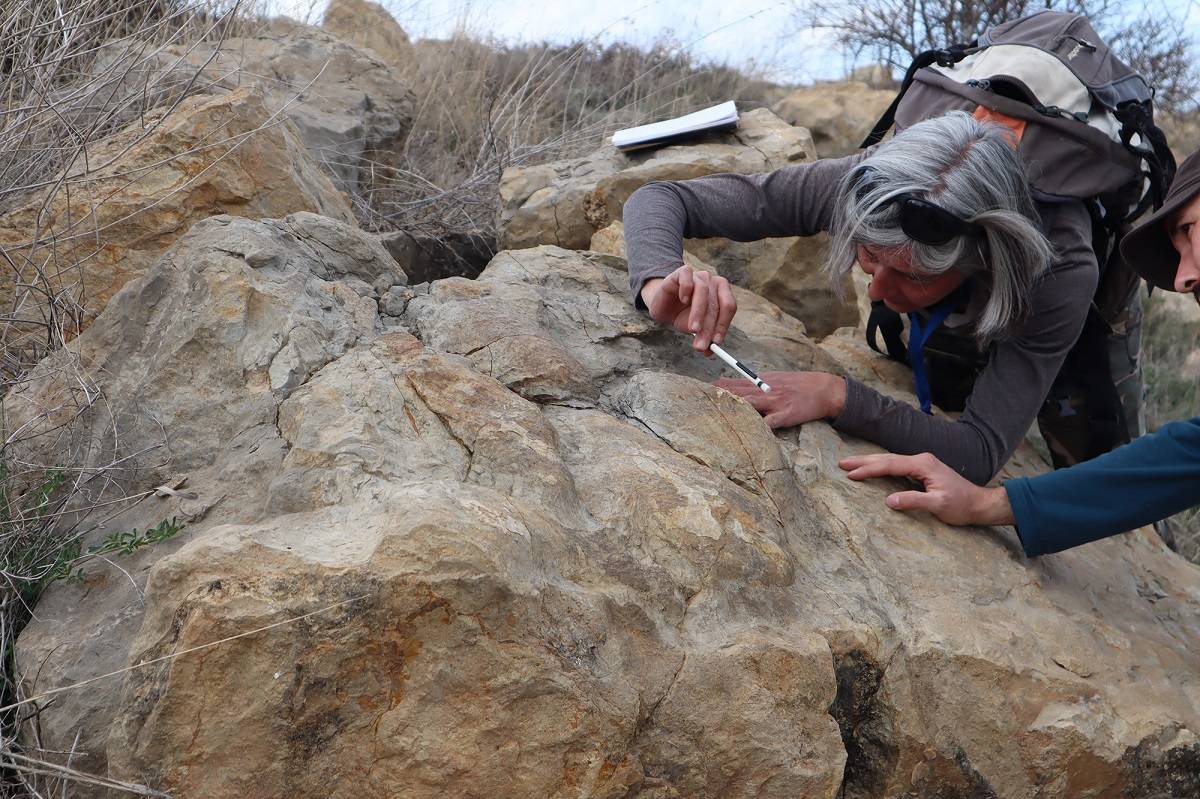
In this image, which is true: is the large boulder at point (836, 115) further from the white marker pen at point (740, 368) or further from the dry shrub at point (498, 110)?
the white marker pen at point (740, 368)

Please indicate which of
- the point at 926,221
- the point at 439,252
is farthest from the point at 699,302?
the point at 439,252

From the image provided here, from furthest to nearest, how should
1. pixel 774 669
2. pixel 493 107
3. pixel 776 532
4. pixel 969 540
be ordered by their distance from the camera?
pixel 493 107 < pixel 969 540 < pixel 776 532 < pixel 774 669

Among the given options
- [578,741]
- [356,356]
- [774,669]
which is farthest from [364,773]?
[356,356]

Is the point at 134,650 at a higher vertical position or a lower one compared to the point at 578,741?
higher

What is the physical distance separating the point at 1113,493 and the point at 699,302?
37.4 inches

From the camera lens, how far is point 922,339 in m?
2.71

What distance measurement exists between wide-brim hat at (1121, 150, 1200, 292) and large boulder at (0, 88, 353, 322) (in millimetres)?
2165

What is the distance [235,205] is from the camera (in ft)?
9.88

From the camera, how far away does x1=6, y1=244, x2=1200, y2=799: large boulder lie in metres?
1.52

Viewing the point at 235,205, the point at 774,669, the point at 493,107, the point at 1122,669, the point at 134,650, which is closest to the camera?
the point at 134,650

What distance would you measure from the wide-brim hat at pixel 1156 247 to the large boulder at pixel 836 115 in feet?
15.2

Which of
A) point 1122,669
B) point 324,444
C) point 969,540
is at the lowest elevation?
point 1122,669

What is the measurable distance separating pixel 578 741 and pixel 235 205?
202cm

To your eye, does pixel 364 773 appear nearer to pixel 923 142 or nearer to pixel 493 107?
pixel 923 142
